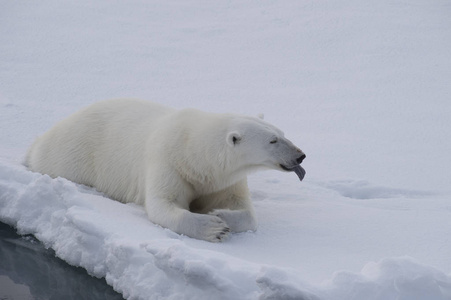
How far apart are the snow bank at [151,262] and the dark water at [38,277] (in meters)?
0.05

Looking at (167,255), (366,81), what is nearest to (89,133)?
(167,255)

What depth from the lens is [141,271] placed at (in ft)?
11.0

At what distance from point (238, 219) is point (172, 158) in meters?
0.59

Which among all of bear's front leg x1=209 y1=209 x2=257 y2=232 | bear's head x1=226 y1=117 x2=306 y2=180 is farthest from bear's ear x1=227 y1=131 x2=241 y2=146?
bear's front leg x1=209 y1=209 x2=257 y2=232

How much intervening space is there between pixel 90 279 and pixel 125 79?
4432 mm

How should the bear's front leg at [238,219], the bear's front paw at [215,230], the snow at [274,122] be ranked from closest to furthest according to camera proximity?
the snow at [274,122] → the bear's front paw at [215,230] → the bear's front leg at [238,219]

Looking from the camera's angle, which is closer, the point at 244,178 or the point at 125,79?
the point at 244,178

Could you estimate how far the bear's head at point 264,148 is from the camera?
4.02 meters

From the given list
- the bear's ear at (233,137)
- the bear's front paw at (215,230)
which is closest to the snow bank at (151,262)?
the bear's front paw at (215,230)

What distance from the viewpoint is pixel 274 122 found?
6.59 meters

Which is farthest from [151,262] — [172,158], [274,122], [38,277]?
[274,122]

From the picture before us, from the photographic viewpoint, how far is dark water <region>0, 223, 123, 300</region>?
3.52m

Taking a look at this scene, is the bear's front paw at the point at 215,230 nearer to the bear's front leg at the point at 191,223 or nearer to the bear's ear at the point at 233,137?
the bear's front leg at the point at 191,223

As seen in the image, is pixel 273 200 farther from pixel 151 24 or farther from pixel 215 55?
pixel 151 24
